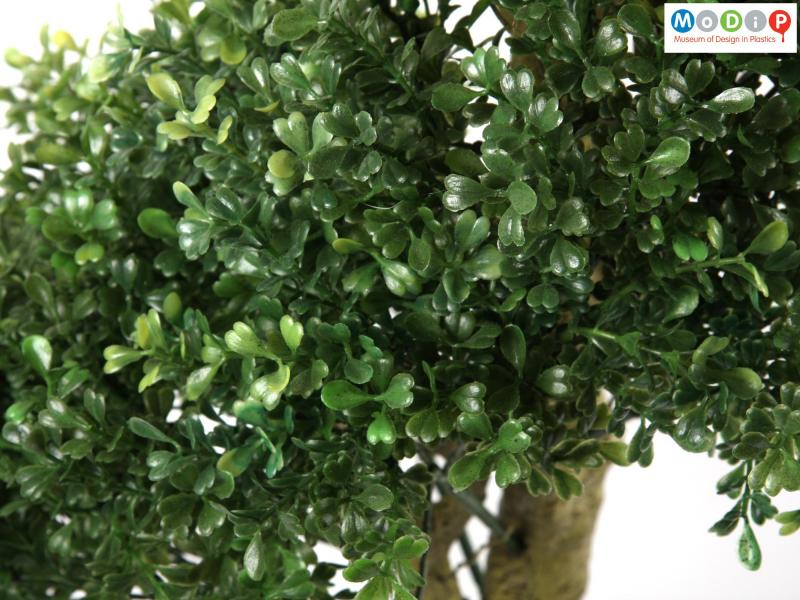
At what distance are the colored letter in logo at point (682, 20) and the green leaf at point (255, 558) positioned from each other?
51 cm

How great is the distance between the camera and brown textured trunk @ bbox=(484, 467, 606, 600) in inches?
47.9

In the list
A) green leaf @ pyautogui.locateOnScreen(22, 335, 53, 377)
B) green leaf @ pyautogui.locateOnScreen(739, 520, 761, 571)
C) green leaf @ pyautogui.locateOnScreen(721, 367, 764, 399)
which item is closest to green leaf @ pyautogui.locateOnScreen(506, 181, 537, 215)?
green leaf @ pyautogui.locateOnScreen(721, 367, 764, 399)

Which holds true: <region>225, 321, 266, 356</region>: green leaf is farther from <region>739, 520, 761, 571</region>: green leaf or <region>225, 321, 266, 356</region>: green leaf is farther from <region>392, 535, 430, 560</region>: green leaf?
<region>739, 520, 761, 571</region>: green leaf

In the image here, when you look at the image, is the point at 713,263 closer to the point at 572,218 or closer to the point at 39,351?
the point at 572,218

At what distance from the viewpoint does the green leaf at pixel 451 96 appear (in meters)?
0.80

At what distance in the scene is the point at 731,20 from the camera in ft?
2.68

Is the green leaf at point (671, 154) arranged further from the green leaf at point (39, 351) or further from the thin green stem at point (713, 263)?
the green leaf at point (39, 351)

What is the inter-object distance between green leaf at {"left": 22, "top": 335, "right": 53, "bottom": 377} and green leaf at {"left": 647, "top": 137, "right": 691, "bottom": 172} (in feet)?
1.87

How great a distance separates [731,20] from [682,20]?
42mm

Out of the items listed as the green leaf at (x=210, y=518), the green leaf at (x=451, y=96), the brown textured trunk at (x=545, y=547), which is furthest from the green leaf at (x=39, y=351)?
the brown textured trunk at (x=545, y=547)

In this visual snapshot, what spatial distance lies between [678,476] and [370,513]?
148 cm

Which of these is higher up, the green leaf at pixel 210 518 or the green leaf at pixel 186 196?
the green leaf at pixel 186 196

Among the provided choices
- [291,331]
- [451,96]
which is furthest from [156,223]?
[451,96]

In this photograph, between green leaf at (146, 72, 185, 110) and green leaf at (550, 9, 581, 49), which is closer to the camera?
green leaf at (550, 9, 581, 49)
